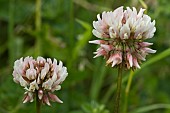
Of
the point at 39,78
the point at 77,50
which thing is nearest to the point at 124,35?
the point at 39,78

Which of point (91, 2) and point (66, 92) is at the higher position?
point (91, 2)

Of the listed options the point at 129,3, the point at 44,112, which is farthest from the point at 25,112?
the point at 129,3

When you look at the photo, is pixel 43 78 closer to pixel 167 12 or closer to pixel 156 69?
pixel 167 12

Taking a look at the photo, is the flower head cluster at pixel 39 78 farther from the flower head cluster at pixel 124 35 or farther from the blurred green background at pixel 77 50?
the blurred green background at pixel 77 50

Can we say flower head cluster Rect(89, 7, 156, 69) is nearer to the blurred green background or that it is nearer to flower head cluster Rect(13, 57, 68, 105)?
flower head cluster Rect(13, 57, 68, 105)

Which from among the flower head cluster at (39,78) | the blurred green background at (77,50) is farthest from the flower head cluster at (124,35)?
the blurred green background at (77,50)
